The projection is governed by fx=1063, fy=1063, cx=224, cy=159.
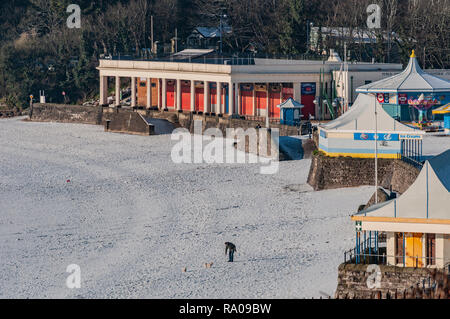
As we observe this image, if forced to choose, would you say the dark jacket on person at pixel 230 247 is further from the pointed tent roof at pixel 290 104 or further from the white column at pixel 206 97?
the white column at pixel 206 97

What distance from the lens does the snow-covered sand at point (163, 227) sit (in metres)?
33.5

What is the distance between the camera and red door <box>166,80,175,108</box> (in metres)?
74.9

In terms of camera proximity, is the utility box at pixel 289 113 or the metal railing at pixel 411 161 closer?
the metal railing at pixel 411 161

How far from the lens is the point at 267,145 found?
5609 centimetres

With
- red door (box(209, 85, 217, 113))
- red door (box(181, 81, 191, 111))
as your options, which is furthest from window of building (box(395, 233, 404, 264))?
red door (box(181, 81, 191, 111))

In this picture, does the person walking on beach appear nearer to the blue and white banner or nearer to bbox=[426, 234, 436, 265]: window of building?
bbox=[426, 234, 436, 265]: window of building

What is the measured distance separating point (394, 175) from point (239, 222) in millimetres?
7097

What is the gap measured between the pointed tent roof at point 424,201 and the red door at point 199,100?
4196cm

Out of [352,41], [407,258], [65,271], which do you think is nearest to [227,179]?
[65,271]

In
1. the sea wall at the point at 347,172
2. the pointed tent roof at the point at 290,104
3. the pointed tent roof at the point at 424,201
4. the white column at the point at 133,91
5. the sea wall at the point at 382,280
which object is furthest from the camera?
Result: the white column at the point at 133,91

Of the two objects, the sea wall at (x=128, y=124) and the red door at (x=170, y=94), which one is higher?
the red door at (x=170, y=94)

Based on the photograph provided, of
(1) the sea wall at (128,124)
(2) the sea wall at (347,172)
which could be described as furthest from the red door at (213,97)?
(2) the sea wall at (347,172)

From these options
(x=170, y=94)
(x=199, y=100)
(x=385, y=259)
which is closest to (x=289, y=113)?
(x=199, y=100)

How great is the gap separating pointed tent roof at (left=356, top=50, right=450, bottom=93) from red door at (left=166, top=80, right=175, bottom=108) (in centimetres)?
1742
